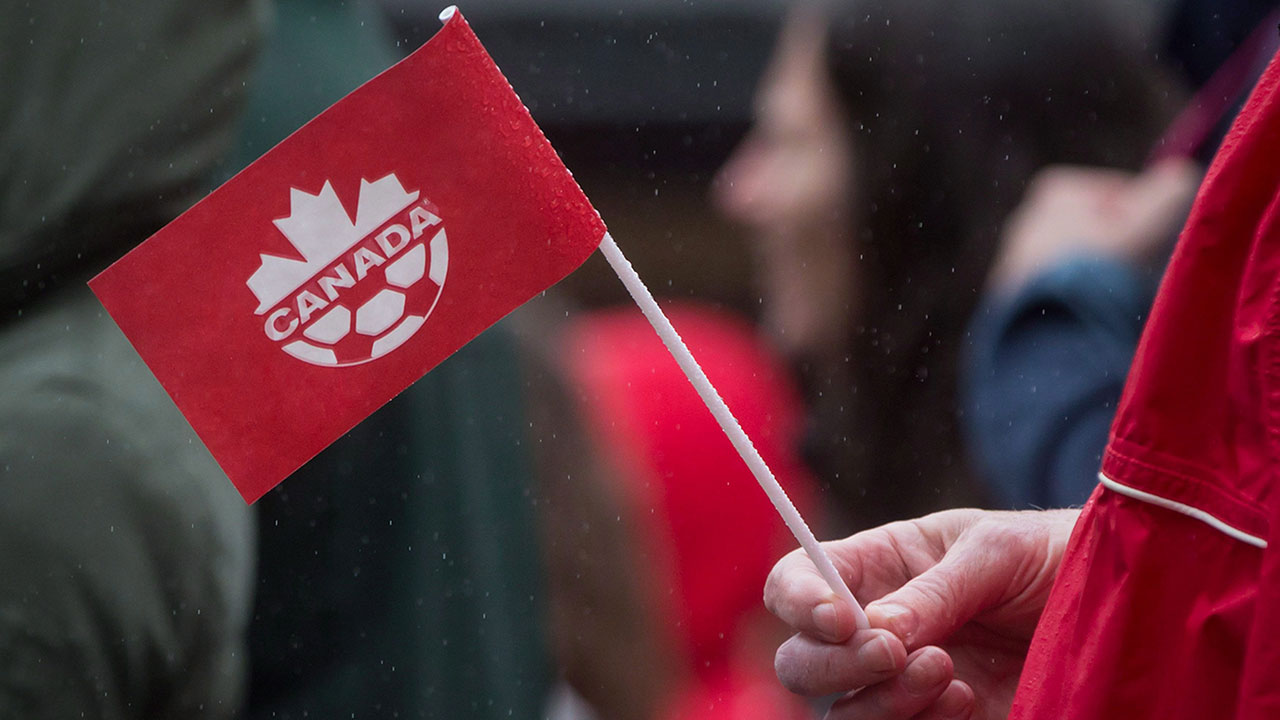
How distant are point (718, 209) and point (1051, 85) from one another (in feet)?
1.28

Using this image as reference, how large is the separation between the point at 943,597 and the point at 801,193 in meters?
0.78

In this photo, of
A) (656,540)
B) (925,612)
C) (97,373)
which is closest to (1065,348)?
(656,540)

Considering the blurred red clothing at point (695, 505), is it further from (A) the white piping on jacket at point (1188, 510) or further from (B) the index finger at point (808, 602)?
(A) the white piping on jacket at point (1188, 510)

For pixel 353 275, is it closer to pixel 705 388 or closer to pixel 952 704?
pixel 705 388

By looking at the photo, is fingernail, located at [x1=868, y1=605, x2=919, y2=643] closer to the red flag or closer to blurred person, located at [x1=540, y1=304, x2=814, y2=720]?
the red flag

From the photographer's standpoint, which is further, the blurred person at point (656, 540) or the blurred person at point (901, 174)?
the blurred person at point (901, 174)

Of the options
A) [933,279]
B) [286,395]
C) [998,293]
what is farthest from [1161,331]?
[933,279]

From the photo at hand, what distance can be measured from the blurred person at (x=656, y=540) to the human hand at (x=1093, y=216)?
317mm

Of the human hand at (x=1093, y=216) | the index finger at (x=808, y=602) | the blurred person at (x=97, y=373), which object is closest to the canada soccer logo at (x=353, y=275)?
the index finger at (x=808, y=602)

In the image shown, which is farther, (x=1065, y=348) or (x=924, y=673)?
(x=1065, y=348)

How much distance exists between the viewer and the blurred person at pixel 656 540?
3.50 feet

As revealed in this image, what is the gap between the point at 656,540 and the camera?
1.10 m

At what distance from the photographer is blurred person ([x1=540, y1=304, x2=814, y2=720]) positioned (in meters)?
1.07

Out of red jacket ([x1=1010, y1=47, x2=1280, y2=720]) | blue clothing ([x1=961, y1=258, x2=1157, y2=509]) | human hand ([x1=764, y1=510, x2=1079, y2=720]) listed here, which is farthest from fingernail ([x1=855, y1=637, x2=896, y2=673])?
blue clothing ([x1=961, y1=258, x2=1157, y2=509])
